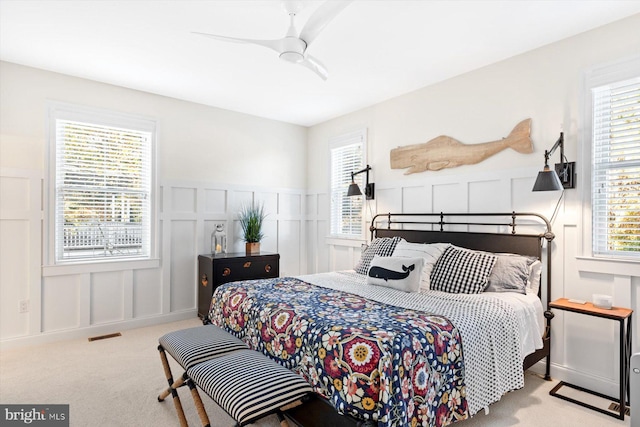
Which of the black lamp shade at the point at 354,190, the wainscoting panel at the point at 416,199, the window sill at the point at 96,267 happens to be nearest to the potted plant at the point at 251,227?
the window sill at the point at 96,267

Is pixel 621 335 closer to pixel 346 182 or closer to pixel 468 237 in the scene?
pixel 468 237

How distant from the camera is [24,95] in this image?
137 inches

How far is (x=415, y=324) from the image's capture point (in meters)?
1.93

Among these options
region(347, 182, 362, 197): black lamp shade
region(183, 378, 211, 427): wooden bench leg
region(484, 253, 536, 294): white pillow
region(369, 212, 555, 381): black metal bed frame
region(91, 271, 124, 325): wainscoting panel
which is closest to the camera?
region(183, 378, 211, 427): wooden bench leg

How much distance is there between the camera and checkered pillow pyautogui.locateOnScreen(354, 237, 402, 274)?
142 inches

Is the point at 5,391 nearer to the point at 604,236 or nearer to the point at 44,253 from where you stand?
the point at 44,253

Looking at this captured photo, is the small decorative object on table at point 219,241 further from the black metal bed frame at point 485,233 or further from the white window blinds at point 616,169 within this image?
the white window blinds at point 616,169

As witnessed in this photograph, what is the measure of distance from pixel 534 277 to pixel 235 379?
2423mm

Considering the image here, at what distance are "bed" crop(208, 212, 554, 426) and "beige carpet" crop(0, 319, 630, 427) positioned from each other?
0.91 feet

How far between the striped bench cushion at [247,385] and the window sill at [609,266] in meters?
2.32

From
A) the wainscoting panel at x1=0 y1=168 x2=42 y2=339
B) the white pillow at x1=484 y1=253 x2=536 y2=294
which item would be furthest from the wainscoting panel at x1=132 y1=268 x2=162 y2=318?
the white pillow at x1=484 y1=253 x2=536 y2=294

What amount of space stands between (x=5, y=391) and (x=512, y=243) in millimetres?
4127

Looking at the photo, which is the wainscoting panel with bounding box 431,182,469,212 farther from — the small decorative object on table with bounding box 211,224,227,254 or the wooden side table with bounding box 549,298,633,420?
the small decorative object on table with bounding box 211,224,227,254

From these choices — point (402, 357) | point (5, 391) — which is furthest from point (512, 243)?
point (5, 391)
